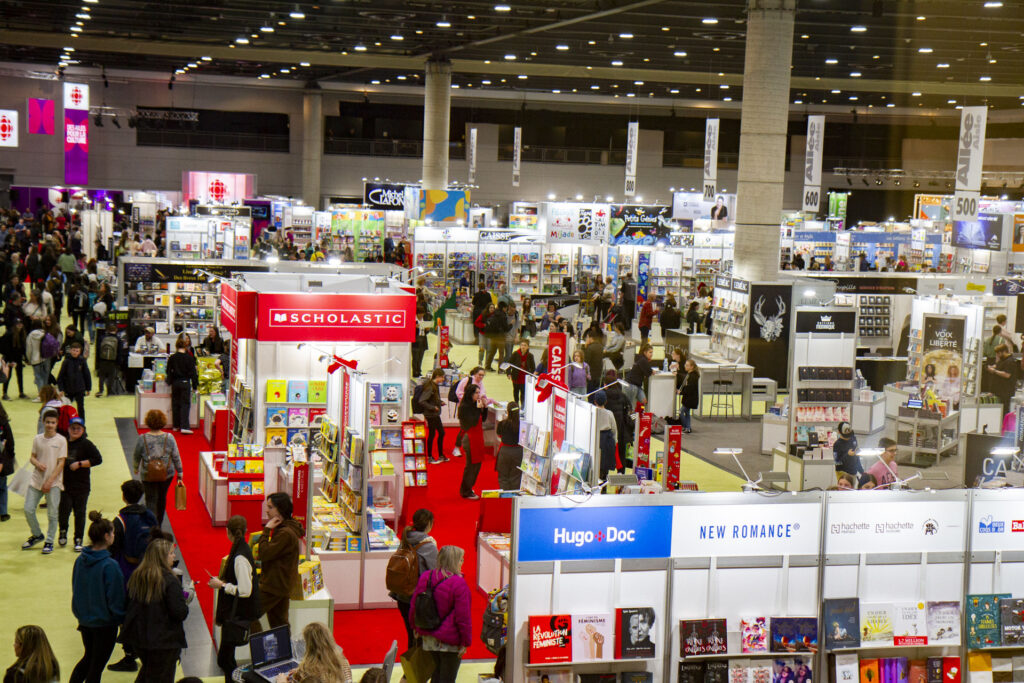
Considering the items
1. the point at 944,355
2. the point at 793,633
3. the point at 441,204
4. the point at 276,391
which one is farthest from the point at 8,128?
the point at 793,633

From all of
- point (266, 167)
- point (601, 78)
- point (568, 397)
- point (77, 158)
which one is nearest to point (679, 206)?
point (601, 78)

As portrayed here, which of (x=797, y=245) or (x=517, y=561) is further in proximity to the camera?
(x=797, y=245)

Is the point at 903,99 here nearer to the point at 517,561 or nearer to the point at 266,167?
the point at 266,167

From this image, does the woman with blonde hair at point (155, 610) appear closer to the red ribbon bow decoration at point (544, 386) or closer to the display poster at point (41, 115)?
the red ribbon bow decoration at point (544, 386)

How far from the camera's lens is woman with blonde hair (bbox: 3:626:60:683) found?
17.3 ft

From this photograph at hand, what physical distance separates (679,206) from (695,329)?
17331 mm

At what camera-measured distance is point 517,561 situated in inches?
250

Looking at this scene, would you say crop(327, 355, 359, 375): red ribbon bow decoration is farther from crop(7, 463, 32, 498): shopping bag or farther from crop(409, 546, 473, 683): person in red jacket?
crop(409, 546, 473, 683): person in red jacket

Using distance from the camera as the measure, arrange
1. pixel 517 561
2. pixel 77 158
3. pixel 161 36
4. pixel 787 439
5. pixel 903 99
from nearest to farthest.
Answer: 1. pixel 517 561
2. pixel 787 439
3. pixel 161 36
4. pixel 77 158
5. pixel 903 99

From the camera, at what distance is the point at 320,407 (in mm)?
12430

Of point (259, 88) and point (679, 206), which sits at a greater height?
point (259, 88)


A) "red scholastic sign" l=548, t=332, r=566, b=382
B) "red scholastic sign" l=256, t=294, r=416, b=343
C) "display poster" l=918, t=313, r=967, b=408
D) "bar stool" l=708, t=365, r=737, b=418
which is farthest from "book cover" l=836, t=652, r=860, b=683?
"bar stool" l=708, t=365, r=737, b=418

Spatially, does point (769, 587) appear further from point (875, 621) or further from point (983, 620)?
point (983, 620)

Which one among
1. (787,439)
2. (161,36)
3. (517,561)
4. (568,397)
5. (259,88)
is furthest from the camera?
(259,88)
